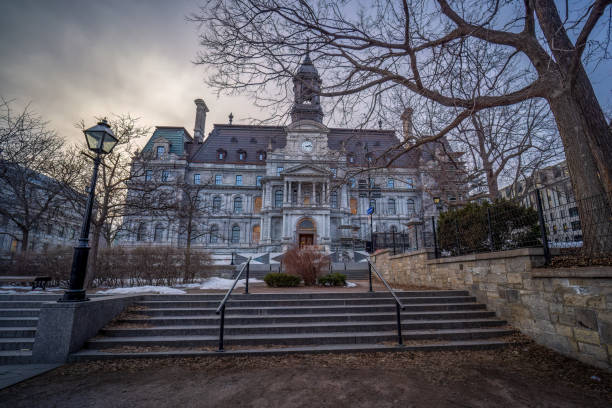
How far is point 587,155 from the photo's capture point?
604 centimetres

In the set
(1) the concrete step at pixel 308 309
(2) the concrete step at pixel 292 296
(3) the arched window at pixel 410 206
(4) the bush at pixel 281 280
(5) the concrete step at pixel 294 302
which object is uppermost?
(3) the arched window at pixel 410 206

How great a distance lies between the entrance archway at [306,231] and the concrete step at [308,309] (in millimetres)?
30717

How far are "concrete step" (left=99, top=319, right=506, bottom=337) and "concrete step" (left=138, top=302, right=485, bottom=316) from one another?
61cm

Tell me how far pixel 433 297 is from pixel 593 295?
3704mm

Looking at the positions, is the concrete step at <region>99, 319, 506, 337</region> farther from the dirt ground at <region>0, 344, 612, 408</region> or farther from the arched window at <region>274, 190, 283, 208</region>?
the arched window at <region>274, 190, 283, 208</region>

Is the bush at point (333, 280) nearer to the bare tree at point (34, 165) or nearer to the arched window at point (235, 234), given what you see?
the bare tree at point (34, 165)

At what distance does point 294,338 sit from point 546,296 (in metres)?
5.32

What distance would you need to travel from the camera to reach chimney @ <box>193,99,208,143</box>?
165 feet

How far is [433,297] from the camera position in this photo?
811 centimetres

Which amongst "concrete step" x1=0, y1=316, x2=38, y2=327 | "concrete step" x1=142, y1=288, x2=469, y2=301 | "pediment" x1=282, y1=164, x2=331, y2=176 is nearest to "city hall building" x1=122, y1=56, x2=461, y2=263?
"pediment" x1=282, y1=164, x2=331, y2=176

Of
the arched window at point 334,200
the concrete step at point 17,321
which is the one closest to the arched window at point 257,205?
the arched window at point 334,200

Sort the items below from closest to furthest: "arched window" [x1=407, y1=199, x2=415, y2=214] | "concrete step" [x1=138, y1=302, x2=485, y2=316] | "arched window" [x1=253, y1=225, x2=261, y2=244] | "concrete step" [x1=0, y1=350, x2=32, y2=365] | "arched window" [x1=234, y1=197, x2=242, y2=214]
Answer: "concrete step" [x1=0, y1=350, x2=32, y2=365] < "concrete step" [x1=138, y1=302, x2=485, y2=316] < "arched window" [x1=253, y1=225, x2=261, y2=244] < "arched window" [x1=234, y1=197, x2=242, y2=214] < "arched window" [x1=407, y1=199, x2=415, y2=214]

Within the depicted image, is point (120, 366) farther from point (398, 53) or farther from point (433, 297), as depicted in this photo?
point (398, 53)

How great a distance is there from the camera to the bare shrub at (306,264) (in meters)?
13.2
